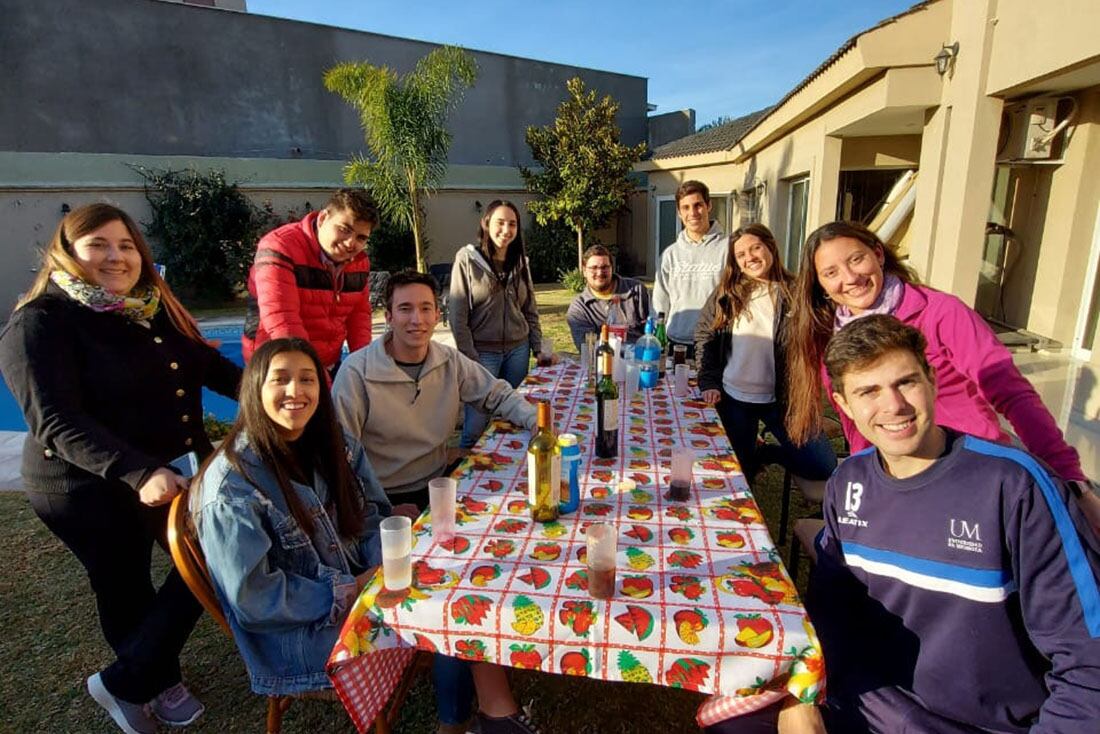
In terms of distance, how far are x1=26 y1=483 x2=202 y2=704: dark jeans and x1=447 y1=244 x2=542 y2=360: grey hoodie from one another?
7.16ft

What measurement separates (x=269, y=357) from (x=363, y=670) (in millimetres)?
933

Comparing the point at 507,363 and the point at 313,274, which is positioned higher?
the point at 313,274

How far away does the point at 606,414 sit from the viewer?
2145 millimetres

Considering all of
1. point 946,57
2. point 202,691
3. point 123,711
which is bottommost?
point 202,691

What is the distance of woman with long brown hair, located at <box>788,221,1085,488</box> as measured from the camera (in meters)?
1.72

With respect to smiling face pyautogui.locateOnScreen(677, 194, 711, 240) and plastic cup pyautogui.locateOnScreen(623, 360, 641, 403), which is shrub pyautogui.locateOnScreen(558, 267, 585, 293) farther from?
plastic cup pyautogui.locateOnScreen(623, 360, 641, 403)

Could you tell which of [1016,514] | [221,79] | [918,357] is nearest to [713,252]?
[918,357]

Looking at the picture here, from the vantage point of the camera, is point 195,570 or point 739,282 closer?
point 195,570

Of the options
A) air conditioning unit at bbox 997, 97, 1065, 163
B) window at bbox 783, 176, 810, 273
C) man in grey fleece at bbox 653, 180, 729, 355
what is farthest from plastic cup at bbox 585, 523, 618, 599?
window at bbox 783, 176, 810, 273

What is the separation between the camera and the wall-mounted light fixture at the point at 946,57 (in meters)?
4.96

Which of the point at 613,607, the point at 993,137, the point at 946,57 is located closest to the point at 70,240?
the point at 613,607

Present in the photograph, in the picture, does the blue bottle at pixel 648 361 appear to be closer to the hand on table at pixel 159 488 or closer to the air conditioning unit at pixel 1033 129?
the hand on table at pixel 159 488

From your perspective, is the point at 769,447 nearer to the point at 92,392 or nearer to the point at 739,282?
the point at 739,282

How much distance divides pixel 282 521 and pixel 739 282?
2.43 m
